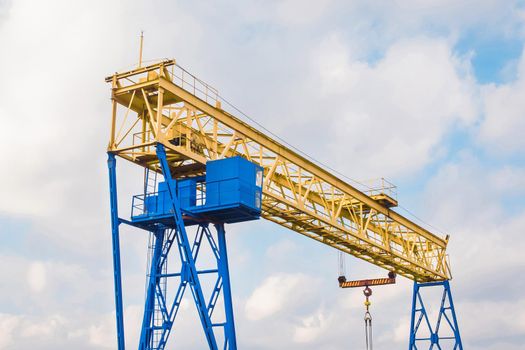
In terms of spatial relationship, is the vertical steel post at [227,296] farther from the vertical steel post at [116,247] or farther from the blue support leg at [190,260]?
the vertical steel post at [116,247]

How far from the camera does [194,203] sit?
1049 inches

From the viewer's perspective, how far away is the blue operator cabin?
25.7m

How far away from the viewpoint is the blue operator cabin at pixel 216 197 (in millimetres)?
25688

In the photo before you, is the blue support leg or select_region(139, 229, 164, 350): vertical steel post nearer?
the blue support leg

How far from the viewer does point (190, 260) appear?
24.1m

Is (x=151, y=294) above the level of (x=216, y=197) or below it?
below

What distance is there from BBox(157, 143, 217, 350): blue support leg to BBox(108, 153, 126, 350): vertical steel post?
2225mm

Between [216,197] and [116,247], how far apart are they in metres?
4.00

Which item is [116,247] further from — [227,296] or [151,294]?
[227,296]

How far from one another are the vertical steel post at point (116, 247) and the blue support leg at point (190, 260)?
2225 millimetres

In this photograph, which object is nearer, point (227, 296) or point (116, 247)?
point (116, 247)

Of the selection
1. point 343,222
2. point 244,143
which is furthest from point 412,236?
point 244,143

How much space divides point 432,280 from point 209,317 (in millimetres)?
26334

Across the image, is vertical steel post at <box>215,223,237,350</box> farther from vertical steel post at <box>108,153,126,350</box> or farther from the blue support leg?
vertical steel post at <box>108,153,126,350</box>
